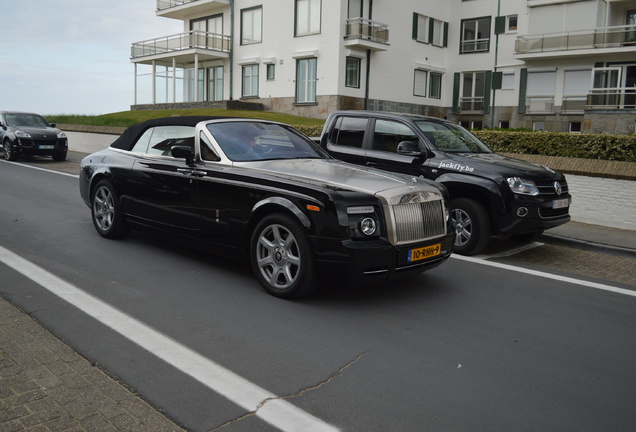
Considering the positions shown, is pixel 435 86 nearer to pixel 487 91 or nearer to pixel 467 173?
pixel 487 91

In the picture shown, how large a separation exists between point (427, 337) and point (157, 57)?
128 feet

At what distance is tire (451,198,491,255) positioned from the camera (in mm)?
7977

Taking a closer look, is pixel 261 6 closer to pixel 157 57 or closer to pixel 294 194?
pixel 157 57

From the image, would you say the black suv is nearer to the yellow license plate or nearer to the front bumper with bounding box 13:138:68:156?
the yellow license plate

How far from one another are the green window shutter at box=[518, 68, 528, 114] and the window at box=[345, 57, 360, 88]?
33.0 ft

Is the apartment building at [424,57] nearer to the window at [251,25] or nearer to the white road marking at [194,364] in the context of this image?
the window at [251,25]

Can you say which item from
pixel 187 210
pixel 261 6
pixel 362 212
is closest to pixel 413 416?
pixel 362 212

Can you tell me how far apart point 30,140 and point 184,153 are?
1578cm

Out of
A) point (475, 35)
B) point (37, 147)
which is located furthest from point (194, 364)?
point (475, 35)

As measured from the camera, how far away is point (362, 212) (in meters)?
5.27

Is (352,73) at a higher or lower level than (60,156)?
higher

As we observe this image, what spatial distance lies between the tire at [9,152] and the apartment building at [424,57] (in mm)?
14232

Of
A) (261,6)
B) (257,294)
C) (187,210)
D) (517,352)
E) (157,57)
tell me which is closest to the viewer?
(517,352)

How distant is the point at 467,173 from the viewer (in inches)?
319
